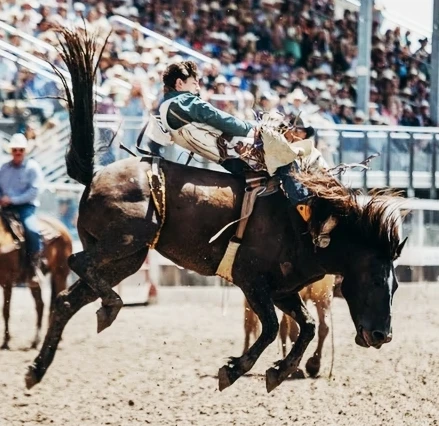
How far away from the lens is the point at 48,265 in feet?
35.9

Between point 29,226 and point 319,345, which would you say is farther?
point 29,226

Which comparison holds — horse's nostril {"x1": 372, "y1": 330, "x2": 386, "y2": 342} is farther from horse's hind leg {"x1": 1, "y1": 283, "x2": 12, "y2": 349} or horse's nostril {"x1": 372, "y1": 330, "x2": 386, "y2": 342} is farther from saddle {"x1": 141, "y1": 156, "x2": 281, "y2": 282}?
horse's hind leg {"x1": 1, "y1": 283, "x2": 12, "y2": 349}

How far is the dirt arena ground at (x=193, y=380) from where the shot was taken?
7.58 metres

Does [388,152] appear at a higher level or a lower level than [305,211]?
higher

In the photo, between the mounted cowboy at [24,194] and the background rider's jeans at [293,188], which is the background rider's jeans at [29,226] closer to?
the mounted cowboy at [24,194]

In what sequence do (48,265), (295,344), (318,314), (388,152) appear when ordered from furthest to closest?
(388,152) < (48,265) < (318,314) < (295,344)

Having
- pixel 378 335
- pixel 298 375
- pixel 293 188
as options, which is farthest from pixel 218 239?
pixel 298 375

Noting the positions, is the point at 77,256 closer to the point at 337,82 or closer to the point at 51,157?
the point at 51,157

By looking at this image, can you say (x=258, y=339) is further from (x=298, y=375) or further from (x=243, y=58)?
(x=243, y=58)

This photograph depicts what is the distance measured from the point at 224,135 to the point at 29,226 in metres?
3.97

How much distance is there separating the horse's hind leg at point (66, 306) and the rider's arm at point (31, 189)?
3646 millimetres

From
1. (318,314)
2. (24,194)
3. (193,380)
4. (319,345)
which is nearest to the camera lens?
(193,380)

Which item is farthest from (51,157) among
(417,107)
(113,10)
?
(417,107)

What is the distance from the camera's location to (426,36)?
65.3 feet
